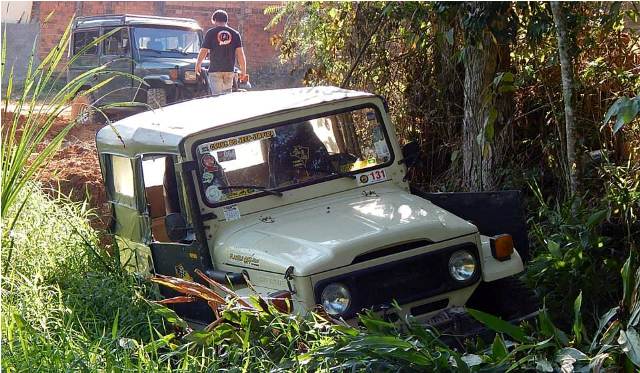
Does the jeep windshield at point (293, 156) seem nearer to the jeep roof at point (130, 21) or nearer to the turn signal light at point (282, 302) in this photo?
the turn signal light at point (282, 302)

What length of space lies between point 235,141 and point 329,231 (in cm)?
87

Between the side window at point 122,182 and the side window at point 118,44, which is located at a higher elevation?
the side window at point 118,44

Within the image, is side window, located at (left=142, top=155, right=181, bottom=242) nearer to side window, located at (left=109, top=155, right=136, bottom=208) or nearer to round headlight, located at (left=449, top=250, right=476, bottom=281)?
side window, located at (left=109, top=155, right=136, bottom=208)

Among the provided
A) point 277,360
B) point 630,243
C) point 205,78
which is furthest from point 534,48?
point 205,78

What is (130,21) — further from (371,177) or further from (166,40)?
(371,177)

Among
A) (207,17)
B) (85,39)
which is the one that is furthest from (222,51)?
(207,17)

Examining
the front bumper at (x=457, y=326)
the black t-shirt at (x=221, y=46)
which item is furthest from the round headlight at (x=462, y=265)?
the black t-shirt at (x=221, y=46)

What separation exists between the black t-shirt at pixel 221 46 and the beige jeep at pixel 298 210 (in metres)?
5.61

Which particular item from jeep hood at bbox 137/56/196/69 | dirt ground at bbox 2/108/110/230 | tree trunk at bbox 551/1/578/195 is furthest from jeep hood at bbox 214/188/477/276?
jeep hood at bbox 137/56/196/69

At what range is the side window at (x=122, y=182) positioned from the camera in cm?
627

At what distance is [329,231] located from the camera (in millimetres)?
5195

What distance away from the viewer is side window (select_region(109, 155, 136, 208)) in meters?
6.27

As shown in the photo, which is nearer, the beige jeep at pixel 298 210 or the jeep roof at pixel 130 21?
Answer: the beige jeep at pixel 298 210

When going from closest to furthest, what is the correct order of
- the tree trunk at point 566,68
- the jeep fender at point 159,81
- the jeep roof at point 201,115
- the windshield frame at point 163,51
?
the jeep roof at point 201,115
the tree trunk at point 566,68
the jeep fender at point 159,81
the windshield frame at point 163,51
